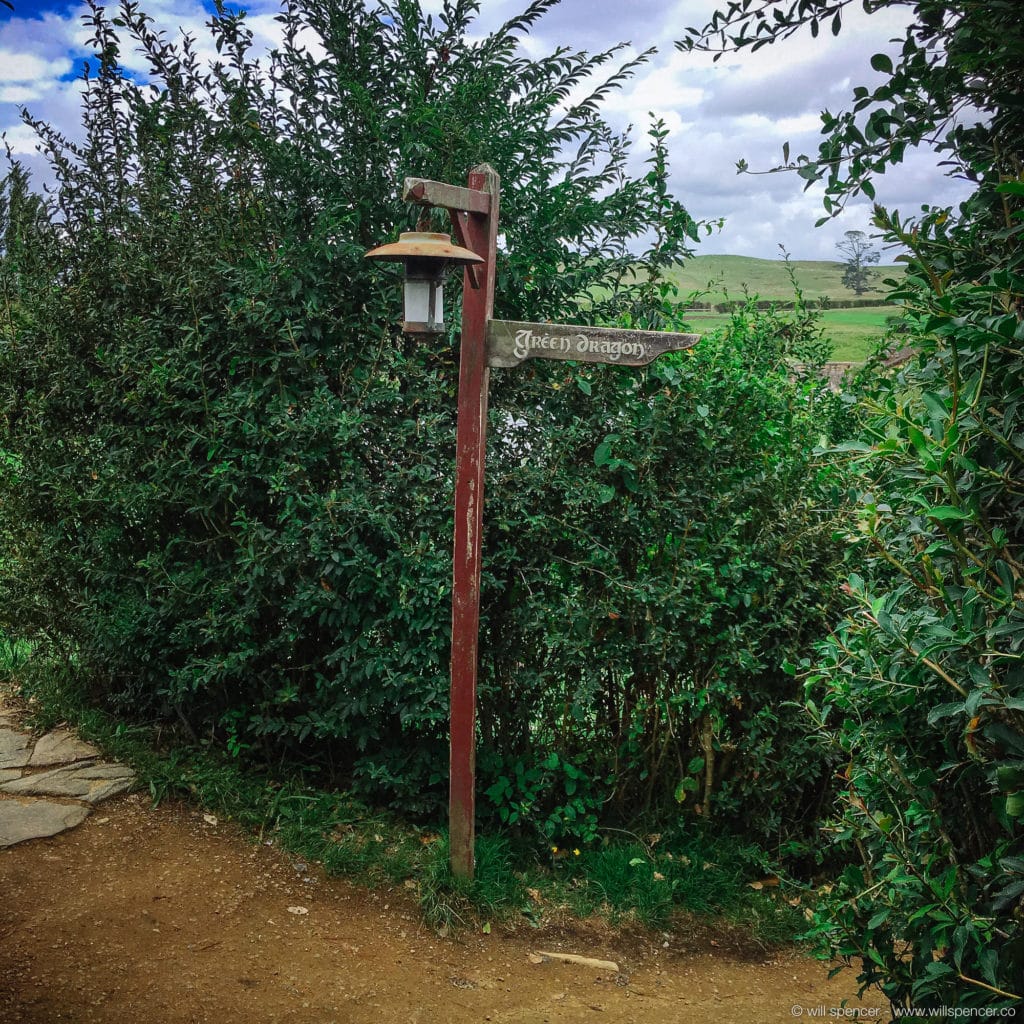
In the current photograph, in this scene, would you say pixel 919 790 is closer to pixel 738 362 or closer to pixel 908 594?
pixel 908 594

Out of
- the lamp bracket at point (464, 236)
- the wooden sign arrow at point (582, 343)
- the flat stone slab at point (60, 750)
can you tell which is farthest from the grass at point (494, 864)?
the lamp bracket at point (464, 236)

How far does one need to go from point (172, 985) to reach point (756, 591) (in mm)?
3420

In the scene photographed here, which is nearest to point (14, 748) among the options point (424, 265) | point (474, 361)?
point (474, 361)

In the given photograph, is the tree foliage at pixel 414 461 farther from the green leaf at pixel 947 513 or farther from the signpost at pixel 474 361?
the green leaf at pixel 947 513

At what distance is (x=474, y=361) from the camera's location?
4328 millimetres

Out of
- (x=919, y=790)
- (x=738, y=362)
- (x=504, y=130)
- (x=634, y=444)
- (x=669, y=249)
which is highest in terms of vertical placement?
(x=504, y=130)

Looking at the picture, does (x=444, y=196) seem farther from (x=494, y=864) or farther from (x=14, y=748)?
(x=14, y=748)

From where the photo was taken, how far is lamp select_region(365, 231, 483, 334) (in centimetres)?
380

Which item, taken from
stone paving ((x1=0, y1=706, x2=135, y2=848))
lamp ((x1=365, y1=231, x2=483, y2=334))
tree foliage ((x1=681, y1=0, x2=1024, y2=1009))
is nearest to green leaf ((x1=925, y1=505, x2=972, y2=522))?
A: tree foliage ((x1=681, y1=0, x2=1024, y2=1009))

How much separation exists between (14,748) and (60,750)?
31 centimetres

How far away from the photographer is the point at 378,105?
16.5 ft

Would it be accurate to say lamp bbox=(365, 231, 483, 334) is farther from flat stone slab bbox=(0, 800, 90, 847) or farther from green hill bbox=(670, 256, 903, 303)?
flat stone slab bbox=(0, 800, 90, 847)

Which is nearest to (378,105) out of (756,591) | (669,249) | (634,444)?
(669,249)

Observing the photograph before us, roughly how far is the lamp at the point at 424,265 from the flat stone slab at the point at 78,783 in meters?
3.35
